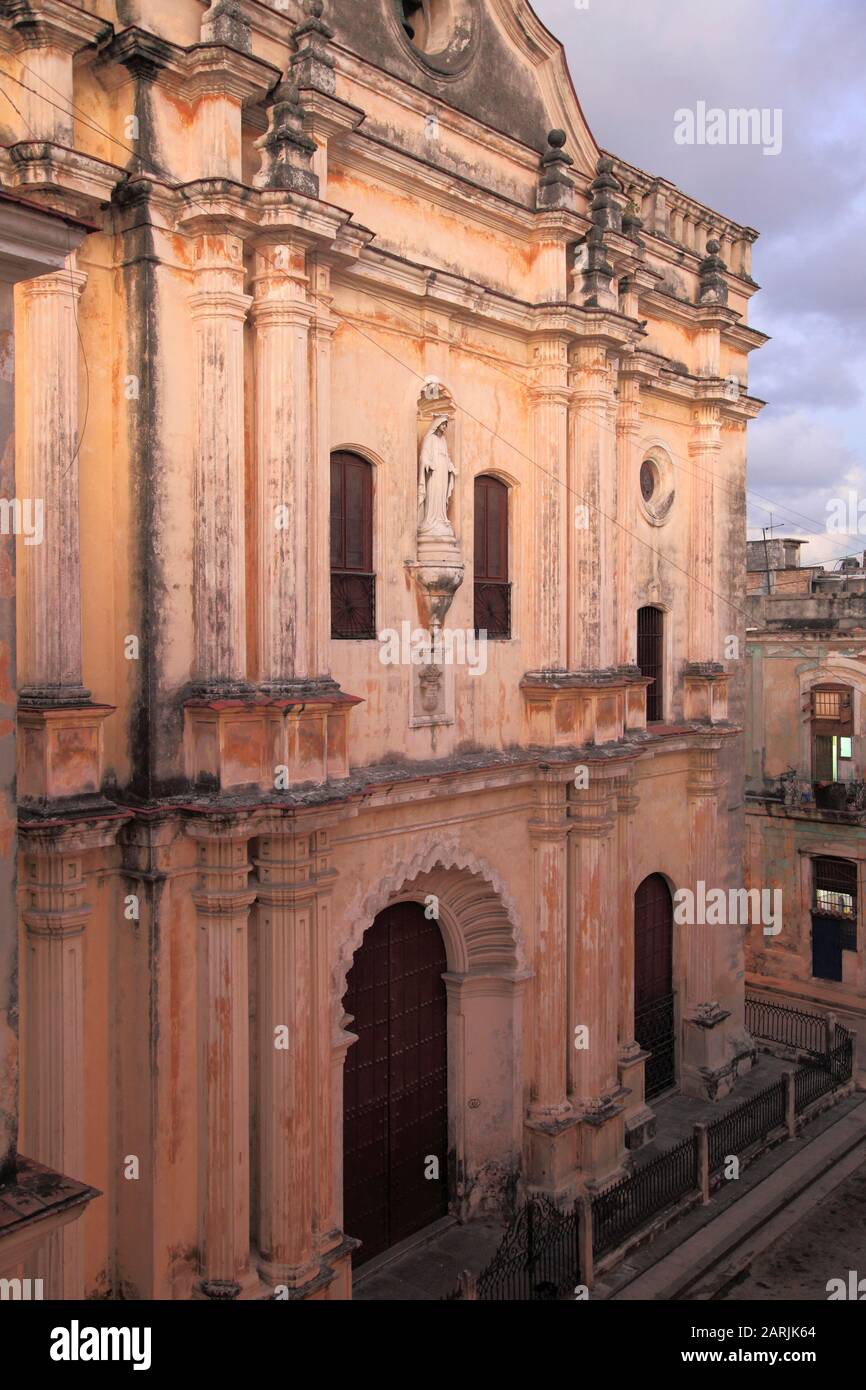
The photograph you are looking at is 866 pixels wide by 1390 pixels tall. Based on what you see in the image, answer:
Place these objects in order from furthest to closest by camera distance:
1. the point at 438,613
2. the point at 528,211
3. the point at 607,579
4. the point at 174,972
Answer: the point at 607,579
the point at 528,211
the point at 438,613
the point at 174,972

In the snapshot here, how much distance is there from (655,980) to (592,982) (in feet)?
11.3

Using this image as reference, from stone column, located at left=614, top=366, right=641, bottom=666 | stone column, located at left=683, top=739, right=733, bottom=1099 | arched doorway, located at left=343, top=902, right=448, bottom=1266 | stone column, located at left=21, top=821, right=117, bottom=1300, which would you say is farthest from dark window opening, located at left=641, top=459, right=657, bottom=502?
stone column, located at left=21, top=821, right=117, bottom=1300

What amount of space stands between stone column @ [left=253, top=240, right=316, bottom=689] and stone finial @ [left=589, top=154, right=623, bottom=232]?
19.4 feet

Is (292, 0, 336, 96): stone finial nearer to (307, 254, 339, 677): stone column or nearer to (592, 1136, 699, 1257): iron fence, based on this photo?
(307, 254, 339, 677): stone column

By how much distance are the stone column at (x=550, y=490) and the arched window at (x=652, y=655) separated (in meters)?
3.51

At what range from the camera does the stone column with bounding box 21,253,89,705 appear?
9.52 m

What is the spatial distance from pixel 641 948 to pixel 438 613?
735cm

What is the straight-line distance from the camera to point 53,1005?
9.62 meters

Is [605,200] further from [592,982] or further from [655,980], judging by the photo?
[655,980]

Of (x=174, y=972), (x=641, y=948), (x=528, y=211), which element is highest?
(x=528, y=211)

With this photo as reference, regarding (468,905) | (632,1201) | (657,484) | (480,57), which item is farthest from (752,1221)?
(480,57)

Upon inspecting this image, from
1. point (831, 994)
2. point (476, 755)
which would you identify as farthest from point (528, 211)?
point (831, 994)

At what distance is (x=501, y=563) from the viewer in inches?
588
